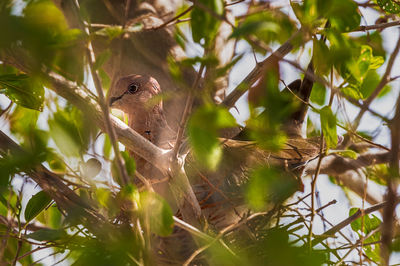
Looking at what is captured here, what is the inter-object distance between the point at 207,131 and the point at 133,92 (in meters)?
1.56

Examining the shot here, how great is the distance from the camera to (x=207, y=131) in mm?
814

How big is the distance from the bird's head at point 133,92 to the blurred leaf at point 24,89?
30.5 inches

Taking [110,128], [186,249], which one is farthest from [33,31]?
[186,249]

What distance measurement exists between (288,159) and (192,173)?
413 mm

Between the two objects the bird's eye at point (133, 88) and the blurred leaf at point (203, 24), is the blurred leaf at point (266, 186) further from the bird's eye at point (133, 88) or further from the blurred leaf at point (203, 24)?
the bird's eye at point (133, 88)

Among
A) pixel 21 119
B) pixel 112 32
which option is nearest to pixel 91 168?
pixel 112 32

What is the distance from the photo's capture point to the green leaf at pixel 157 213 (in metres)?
0.98

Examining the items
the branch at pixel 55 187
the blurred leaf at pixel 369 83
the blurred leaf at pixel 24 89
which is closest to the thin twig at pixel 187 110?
the branch at pixel 55 187

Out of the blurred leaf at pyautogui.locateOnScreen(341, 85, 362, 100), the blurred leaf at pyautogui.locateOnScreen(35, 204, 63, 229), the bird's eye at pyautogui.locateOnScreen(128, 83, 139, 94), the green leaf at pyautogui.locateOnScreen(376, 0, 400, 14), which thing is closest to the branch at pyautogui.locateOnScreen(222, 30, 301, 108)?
the blurred leaf at pyautogui.locateOnScreen(341, 85, 362, 100)

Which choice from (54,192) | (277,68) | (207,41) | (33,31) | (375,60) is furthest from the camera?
(375,60)

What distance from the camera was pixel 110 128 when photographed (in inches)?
39.2

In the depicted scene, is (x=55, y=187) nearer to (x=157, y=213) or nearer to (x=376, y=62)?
(x=157, y=213)

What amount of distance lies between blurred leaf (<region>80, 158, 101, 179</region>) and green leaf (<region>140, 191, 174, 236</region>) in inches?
9.3

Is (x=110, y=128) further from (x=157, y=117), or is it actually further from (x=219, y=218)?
(x=157, y=117)
